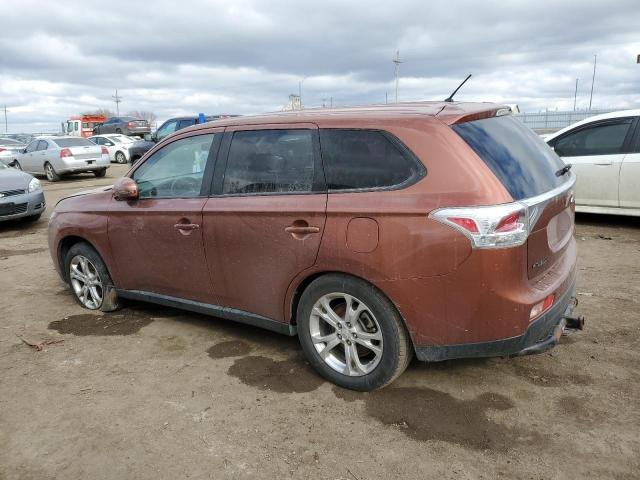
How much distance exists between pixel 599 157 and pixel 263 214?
6.03 m

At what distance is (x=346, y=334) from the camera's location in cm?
317

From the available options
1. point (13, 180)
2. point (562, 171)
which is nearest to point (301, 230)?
point (562, 171)

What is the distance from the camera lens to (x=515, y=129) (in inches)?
131

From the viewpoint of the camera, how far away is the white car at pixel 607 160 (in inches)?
282

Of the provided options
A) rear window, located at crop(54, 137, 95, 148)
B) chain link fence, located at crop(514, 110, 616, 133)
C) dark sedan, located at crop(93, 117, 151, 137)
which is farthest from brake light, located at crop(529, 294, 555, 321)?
chain link fence, located at crop(514, 110, 616, 133)

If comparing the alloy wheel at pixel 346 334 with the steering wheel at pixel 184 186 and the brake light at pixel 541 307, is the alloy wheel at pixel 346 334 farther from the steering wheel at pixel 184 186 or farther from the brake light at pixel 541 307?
the steering wheel at pixel 184 186

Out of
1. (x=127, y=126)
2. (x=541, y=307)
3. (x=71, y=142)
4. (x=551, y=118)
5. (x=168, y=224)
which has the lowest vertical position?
(x=541, y=307)

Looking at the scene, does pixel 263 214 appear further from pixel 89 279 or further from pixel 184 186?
pixel 89 279

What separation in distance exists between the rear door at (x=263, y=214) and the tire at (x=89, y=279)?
4.79 ft

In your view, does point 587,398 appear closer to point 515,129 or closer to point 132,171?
point 515,129

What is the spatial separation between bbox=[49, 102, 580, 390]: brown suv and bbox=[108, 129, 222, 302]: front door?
0.06 ft

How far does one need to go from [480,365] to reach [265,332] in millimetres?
1681

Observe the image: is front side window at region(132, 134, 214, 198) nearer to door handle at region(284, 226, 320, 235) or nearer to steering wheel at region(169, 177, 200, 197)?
steering wheel at region(169, 177, 200, 197)

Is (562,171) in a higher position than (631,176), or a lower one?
higher
